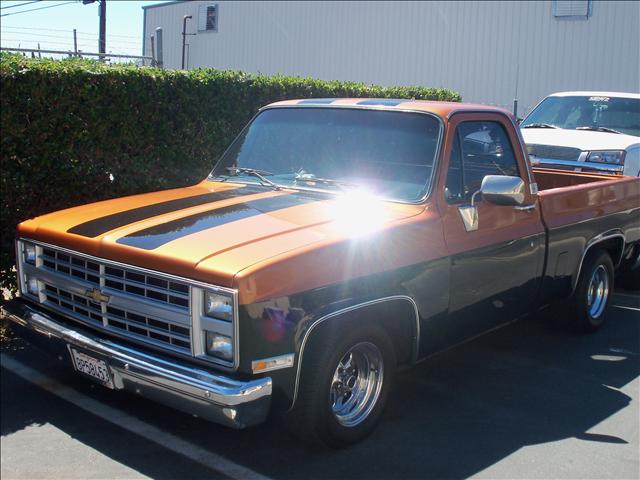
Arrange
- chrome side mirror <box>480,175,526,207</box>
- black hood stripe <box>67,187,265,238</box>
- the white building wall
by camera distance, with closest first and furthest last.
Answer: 1. black hood stripe <box>67,187,265,238</box>
2. chrome side mirror <box>480,175,526,207</box>
3. the white building wall

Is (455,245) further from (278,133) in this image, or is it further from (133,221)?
(133,221)

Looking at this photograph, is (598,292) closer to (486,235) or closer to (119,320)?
(486,235)

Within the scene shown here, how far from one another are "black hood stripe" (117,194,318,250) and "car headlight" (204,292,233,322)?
1.57 feet

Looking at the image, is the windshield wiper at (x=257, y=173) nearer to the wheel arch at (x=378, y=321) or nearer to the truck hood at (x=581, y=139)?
the wheel arch at (x=378, y=321)

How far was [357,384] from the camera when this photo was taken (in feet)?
14.6

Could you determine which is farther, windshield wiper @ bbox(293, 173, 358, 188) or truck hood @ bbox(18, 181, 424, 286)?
windshield wiper @ bbox(293, 173, 358, 188)

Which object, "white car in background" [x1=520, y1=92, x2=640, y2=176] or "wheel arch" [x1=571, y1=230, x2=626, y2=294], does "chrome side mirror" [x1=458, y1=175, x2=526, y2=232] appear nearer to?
"wheel arch" [x1=571, y1=230, x2=626, y2=294]

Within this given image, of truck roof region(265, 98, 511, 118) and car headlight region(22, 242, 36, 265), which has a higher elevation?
truck roof region(265, 98, 511, 118)

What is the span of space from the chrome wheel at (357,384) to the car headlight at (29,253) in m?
2.03

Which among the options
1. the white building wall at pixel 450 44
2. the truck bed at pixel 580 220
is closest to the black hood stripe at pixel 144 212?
the truck bed at pixel 580 220

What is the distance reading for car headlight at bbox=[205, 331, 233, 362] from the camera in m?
3.74

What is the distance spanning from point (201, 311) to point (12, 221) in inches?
132

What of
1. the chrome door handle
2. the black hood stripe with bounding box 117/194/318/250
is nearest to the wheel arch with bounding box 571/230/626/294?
the chrome door handle

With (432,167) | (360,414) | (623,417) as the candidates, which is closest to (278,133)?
(432,167)
